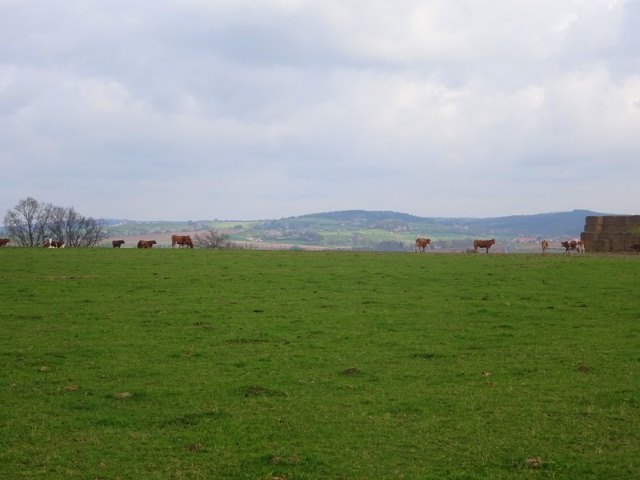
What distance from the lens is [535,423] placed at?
1052 centimetres

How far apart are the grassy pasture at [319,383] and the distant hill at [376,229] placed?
307 ft

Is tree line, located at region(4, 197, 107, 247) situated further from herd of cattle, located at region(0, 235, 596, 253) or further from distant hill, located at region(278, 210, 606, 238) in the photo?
distant hill, located at region(278, 210, 606, 238)

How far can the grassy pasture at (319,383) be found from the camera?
362 inches

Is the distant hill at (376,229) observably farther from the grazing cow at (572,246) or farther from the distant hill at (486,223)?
the grazing cow at (572,246)

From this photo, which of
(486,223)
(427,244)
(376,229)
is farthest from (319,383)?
(486,223)

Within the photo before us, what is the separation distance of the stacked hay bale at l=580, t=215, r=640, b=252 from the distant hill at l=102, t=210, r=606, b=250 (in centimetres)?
6292

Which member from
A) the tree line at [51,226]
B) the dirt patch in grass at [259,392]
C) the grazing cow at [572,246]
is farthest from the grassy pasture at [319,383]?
the tree line at [51,226]

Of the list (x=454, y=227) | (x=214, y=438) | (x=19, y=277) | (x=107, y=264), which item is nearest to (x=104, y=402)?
(x=214, y=438)

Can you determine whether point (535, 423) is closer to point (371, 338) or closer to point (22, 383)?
point (371, 338)

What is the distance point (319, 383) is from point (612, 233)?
145ft

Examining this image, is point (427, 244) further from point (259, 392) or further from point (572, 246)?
point (259, 392)

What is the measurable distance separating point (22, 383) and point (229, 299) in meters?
12.5

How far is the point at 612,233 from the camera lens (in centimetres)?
5184

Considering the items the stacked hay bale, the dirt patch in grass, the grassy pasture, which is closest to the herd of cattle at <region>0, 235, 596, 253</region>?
the stacked hay bale
